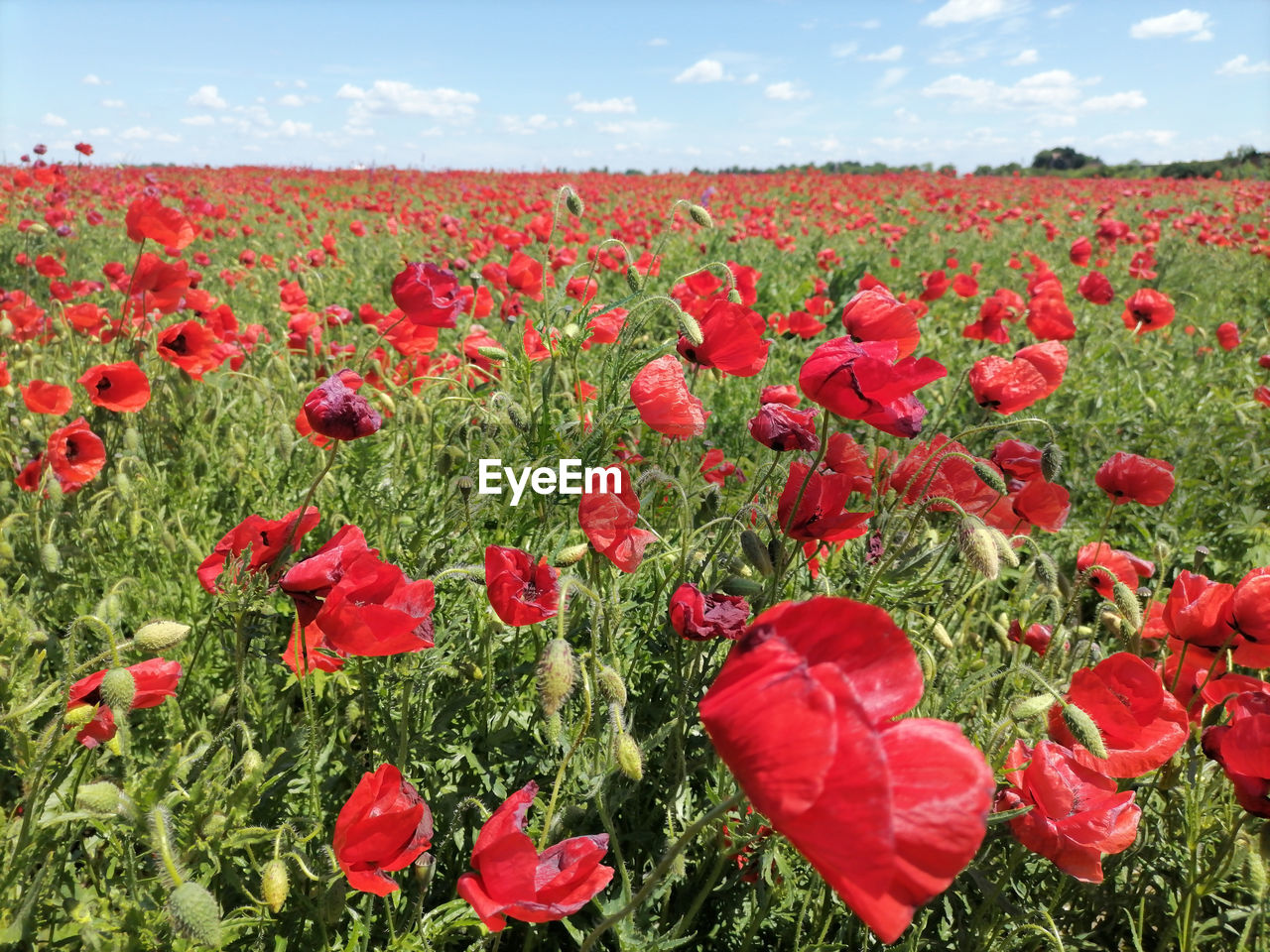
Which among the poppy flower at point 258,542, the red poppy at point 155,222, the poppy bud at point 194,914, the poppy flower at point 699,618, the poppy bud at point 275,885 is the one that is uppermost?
the red poppy at point 155,222

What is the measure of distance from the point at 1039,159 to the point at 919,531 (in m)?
43.3

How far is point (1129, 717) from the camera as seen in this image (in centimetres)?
133

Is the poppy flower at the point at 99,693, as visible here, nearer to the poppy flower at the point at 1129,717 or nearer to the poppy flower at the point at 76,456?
the poppy flower at the point at 76,456

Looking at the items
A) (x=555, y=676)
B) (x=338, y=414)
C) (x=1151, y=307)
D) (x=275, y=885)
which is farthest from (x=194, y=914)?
(x=1151, y=307)

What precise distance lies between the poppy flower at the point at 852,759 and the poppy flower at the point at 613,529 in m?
0.72

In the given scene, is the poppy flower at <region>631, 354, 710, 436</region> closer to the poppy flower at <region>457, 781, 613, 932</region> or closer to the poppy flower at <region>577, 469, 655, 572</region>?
the poppy flower at <region>577, 469, 655, 572</region>

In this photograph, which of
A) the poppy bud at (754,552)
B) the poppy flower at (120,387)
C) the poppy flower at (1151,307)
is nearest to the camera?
the poppy bud at (754,552)

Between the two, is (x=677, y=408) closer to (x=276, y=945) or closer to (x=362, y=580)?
(x=362, y=580)

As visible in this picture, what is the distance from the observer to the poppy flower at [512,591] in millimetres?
1297

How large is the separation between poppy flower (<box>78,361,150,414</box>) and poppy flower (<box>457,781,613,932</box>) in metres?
2.15

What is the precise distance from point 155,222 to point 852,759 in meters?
3.22

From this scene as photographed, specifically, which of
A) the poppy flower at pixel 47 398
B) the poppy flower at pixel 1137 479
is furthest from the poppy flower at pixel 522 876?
the poppy flower at pixel 47 398

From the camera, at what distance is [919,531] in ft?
5.79

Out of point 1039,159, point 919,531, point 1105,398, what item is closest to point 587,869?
point 919,531
